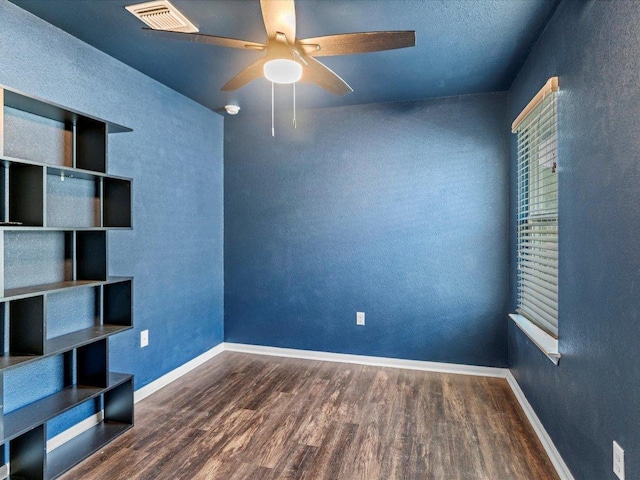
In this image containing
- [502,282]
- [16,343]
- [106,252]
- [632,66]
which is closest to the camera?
[632,66]

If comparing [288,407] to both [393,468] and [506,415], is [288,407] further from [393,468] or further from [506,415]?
[506,415]

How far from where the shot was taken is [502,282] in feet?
10.8

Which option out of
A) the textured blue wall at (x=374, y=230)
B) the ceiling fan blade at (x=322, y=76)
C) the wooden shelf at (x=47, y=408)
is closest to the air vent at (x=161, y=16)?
the ceiling fan blade at (x=322, y=76)

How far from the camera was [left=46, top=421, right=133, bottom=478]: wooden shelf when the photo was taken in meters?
2.02

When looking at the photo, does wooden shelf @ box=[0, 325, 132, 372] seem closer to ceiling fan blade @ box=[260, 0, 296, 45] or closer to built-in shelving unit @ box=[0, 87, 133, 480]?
built-in shelving unit @ box=[0, 87, 133, 480]

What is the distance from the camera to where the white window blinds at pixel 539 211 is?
7.08 feet

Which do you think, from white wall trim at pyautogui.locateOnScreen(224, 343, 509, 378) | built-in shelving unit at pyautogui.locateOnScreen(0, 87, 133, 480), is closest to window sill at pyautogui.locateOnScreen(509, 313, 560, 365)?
white wall trim at pyautogui.locateOnScreen(224, 343, 509, 378)

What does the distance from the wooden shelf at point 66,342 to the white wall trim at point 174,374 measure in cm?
65

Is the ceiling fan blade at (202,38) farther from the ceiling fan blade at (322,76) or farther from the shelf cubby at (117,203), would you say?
the shelf cubby at (117,203)

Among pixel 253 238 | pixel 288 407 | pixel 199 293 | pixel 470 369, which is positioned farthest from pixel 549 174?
pixel 199 293

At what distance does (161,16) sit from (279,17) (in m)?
0.89

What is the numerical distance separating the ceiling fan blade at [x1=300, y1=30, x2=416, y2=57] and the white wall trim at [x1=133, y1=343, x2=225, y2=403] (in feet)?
8.54

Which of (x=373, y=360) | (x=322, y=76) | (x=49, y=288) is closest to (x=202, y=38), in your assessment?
(x=322, y=76)

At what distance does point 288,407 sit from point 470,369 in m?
1.68
